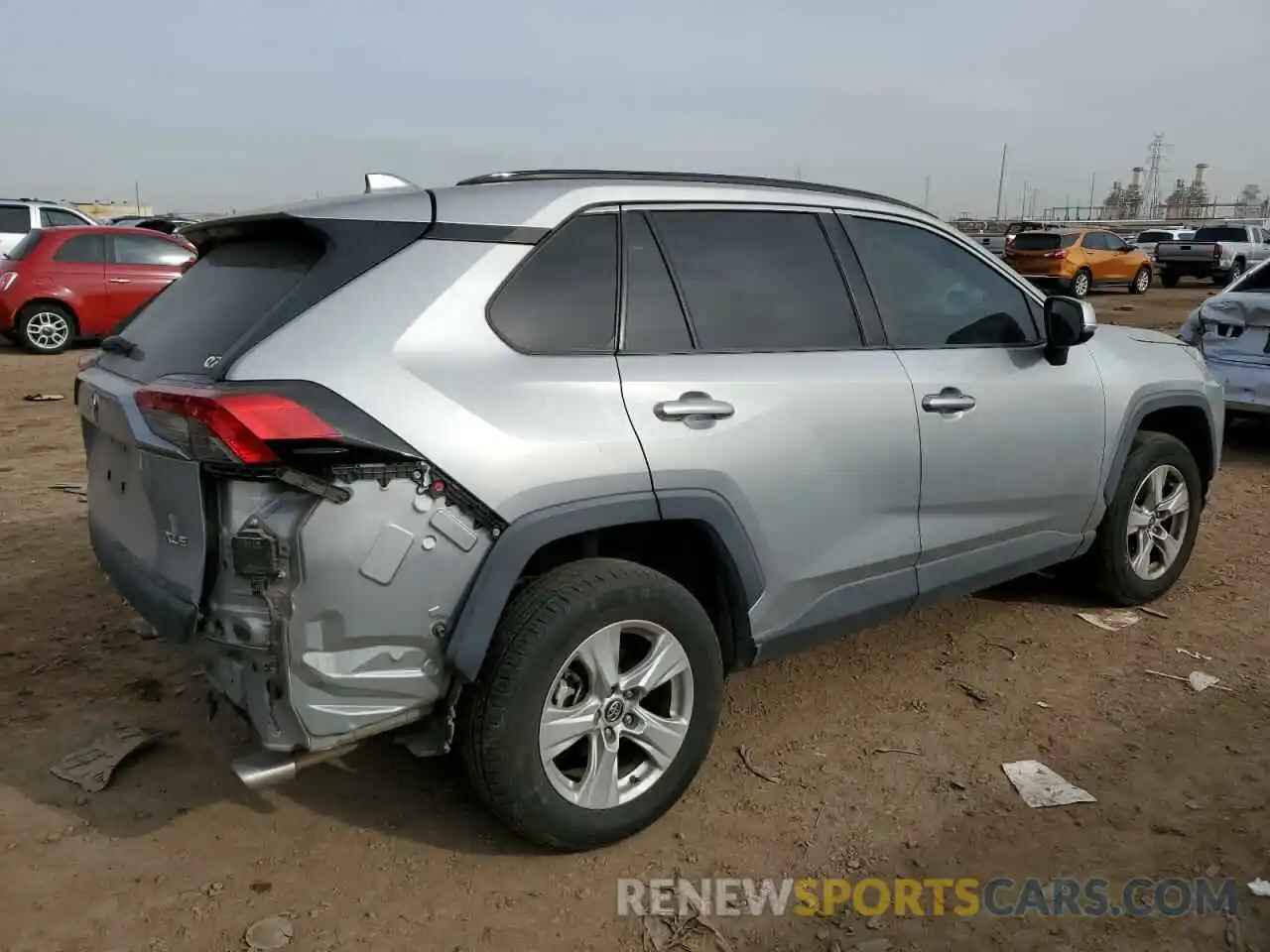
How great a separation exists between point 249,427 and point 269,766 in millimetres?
857

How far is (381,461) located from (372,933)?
3.91ft

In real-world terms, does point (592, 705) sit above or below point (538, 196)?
below

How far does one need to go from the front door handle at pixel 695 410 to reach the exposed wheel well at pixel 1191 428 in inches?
104

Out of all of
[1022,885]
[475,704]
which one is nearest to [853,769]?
[1022,885]

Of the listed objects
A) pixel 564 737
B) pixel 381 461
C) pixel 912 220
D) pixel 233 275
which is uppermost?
pixel 912 220

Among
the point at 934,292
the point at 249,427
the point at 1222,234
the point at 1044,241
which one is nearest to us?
the point at 249,427

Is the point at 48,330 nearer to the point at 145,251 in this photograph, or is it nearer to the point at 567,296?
the point at 145,251

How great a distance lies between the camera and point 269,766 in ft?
8.08

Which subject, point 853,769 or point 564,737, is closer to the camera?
point 564,737

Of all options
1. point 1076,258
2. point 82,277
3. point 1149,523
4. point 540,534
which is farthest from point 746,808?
point 1076,258

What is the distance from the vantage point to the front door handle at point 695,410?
278 cm

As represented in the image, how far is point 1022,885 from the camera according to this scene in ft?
8.81

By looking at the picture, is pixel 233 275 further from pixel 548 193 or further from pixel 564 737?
pixel 564 737

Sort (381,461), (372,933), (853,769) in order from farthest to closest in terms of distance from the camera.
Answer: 1. (853,769)
2. (372,933)
3. (381,461)
